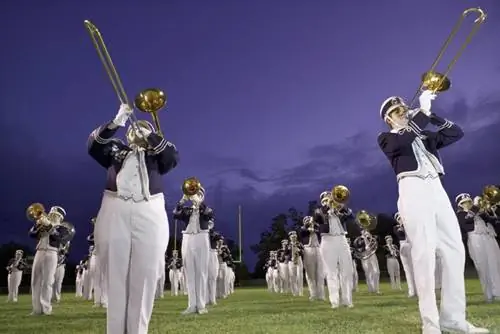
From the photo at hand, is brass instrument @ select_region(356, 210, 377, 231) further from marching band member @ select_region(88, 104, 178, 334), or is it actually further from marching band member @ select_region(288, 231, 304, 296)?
marching band member @ select_region(88, 104, 178, 334)

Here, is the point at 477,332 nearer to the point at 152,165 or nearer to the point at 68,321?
the point at 152,165

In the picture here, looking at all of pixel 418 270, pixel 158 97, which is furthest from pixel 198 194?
pixel 418 270

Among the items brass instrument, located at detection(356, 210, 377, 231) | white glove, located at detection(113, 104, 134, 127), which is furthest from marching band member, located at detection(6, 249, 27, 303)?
white glove, located at detection(113, 104, 134, 127)

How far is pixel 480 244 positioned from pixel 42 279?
9.06m

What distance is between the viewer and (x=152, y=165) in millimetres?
5121

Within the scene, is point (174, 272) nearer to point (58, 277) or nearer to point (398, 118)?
point (58, 277)

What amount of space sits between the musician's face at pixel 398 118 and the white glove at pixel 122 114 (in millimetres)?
2890

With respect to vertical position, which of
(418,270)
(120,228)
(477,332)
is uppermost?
(120,228)

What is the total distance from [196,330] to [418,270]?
10.2 ft

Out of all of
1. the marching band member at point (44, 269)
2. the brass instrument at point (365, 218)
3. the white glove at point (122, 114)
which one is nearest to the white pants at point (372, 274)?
the brass instrument at point (365, 218)

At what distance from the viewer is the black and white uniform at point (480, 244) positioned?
33.9 ft

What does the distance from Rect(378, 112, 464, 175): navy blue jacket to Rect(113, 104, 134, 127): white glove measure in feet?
9.05

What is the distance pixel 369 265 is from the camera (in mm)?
18500

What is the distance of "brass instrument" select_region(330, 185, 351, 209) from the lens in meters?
11.1
